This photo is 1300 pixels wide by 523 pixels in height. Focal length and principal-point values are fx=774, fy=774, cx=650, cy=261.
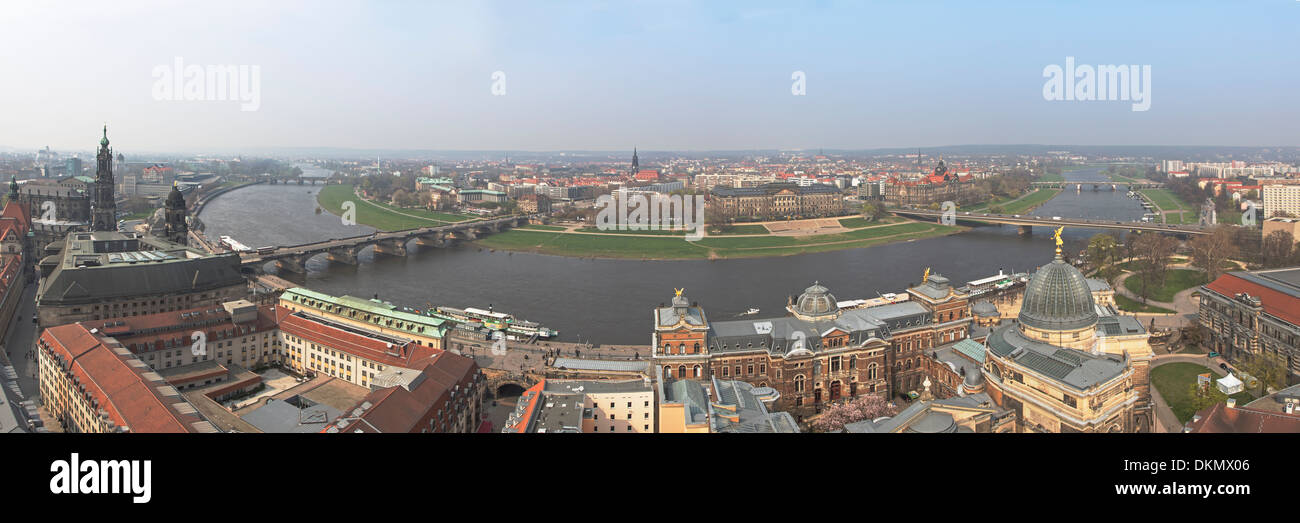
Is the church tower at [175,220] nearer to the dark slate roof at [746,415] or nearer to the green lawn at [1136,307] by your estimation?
the dark slate roof at [746,415]

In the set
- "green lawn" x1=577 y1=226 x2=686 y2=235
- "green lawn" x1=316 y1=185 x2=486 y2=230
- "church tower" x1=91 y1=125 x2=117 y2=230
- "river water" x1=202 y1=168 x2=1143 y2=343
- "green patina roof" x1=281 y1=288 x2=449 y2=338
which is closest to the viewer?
"green patina roof" x1=281 y1=288 x2=449 y2=338

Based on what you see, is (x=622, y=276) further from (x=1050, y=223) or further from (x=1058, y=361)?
(x=1050, y=223)

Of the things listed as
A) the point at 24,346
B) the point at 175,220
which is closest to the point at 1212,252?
the point at 24,346

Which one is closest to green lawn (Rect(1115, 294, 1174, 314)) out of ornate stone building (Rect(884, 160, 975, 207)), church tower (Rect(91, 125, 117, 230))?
ornate stone building (Rect(884, 160, 975, 207))

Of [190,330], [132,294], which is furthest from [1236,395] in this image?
[132,294]

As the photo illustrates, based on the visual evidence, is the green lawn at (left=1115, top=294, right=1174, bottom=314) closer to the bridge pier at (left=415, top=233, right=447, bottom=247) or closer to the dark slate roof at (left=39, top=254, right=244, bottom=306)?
the dark slate roof at (left=39, top=254, right=244, bottom=306)

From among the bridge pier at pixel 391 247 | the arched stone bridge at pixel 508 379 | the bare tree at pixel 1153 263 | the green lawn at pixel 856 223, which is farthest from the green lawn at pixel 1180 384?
the bridge pier at pixel 391 247

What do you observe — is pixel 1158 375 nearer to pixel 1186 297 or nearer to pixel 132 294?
pixel 1186 297
